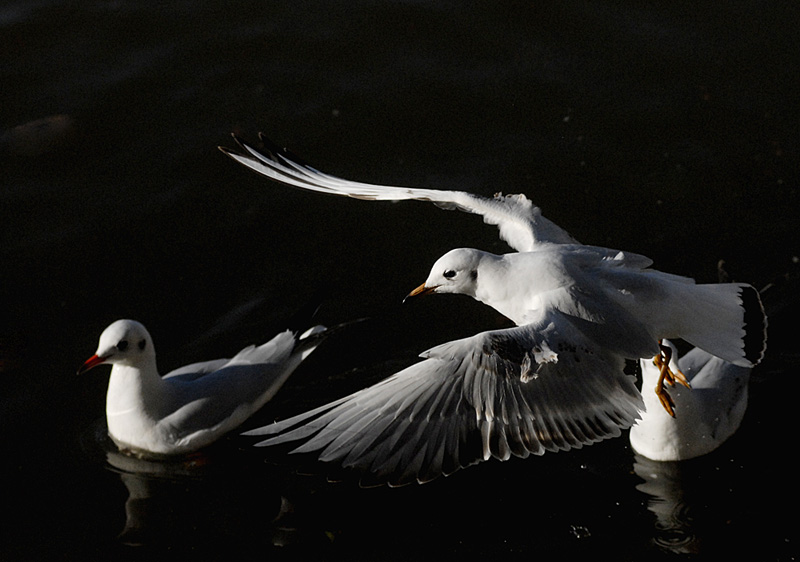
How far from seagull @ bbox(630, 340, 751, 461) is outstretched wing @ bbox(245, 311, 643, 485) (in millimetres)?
1090

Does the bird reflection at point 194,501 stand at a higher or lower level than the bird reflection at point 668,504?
lower

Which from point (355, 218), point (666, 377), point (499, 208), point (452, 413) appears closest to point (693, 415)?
point (666, 377)

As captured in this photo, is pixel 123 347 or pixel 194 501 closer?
pixel 194 501

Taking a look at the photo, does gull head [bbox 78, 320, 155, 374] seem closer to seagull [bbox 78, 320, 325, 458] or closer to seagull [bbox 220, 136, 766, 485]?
seagull [bbox 78, 320, 325, 458]

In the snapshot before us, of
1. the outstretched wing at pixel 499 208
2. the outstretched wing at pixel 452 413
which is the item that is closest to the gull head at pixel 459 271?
the outstretched wing at pixel 499 208

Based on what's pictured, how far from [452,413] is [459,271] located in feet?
2.93

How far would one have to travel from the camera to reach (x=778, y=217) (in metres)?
6.28

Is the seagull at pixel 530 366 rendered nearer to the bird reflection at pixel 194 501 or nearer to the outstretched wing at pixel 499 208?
the outstretched wing at pixel 499 208

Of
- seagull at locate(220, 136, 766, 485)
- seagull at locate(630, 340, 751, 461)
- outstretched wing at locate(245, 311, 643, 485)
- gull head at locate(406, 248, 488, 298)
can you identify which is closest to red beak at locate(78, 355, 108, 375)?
seagull at locate(220, 136, 766, 485)

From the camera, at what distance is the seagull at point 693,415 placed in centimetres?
472

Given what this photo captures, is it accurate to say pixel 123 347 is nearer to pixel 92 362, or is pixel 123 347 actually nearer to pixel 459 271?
pixel 92 362

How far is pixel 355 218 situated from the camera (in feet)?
21.0

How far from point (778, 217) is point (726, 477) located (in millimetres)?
2289

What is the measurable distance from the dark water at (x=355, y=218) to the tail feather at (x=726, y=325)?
76 cm
